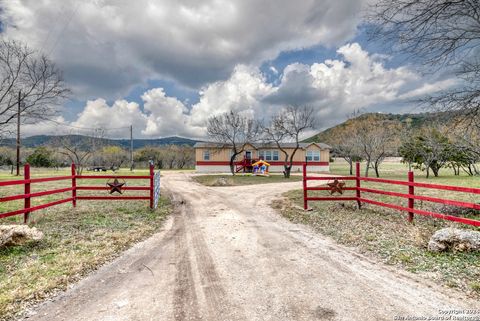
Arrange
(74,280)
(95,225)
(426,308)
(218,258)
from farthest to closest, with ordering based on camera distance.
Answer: (95,225) → (218,258) → (74,280) → (426,308)

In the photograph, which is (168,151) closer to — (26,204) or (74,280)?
(26,204)

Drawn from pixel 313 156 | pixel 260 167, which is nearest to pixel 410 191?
pixel 260 167

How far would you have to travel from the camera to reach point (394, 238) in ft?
19.4

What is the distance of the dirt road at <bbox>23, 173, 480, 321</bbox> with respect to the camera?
3.03 m

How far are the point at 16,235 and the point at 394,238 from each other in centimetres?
783

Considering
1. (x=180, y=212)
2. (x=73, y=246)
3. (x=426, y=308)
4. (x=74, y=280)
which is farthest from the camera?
(x=180, y=212)

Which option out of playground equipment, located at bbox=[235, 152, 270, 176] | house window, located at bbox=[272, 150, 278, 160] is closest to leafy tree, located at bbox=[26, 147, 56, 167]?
playground equipment, located at bbox=[235, 152, 270, 176]

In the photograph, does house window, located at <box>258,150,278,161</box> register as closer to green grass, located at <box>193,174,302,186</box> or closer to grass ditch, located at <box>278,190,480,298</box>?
green grass, located at <box>193,174,302,186</box>

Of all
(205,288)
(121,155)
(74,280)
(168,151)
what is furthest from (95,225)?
(121,155)

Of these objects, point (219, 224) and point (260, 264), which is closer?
point (260, 264)

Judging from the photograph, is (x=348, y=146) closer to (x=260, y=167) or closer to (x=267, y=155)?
(x=260, y=167)

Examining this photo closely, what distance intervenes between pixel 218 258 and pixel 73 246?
3.09 metres

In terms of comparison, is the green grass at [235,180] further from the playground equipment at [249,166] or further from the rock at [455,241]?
the rock at [455,241]

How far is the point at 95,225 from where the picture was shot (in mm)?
7242
